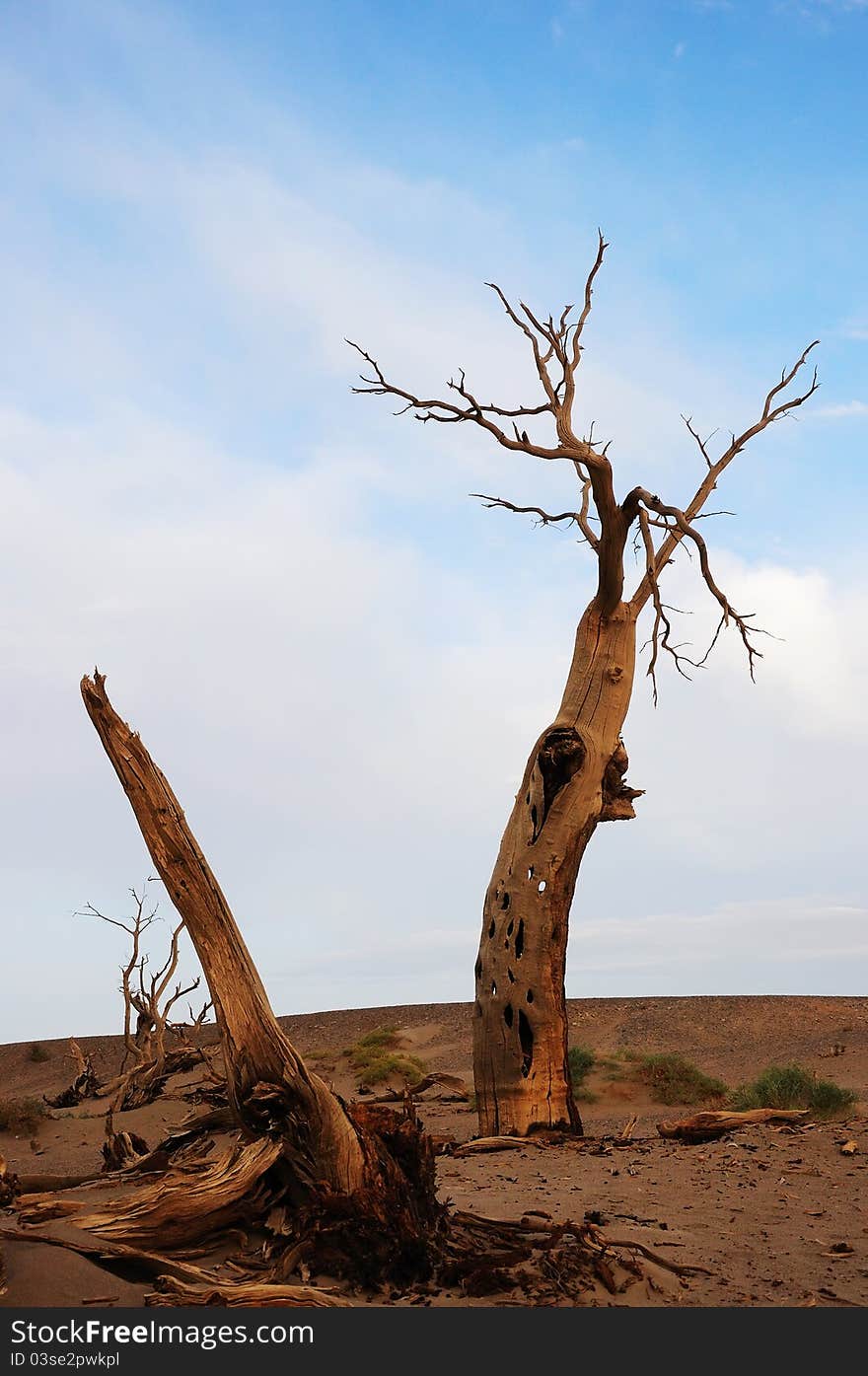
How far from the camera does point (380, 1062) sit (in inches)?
754

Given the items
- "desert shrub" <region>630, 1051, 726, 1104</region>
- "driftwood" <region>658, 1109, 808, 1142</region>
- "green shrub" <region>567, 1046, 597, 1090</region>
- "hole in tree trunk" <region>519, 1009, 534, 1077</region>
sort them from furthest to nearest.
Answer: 1. "green shrub" <region>567, 1046, 597, 1090</region>
2. "desert shrub" <region>630, 1051, 726, 1104</region>
3. "hole in tree trunk" <region>519, 1009, 534, 1077</region>
4. "driftwood" <region>658, 1109, 808, 1142</region>

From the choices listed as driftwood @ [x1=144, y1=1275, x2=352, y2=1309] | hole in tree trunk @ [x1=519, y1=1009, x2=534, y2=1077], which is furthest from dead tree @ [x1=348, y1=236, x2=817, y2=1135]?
driftwood @ [x1=144, y1=1275, x2=352, y2=1309]

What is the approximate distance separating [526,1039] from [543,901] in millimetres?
1349

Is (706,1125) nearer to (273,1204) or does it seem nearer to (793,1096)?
(793,1096)

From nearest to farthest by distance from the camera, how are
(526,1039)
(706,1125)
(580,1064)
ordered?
(706,1125)
(526,1039)
(580,1064)

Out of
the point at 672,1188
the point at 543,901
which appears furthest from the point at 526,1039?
the point at 672,1188

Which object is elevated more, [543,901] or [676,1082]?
[543,901]

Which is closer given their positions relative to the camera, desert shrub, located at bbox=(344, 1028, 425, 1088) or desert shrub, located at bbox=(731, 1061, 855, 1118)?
desert shrub, located at bbox=(731, 1061, 855, 1118)

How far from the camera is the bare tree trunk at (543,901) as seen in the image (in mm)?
10992

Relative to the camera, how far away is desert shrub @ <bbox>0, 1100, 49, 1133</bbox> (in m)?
16.4

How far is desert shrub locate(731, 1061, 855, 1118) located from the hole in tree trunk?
380 centimetres

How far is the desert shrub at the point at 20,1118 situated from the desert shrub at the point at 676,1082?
9210 millimetres

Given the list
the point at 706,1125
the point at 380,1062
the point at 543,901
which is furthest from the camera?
the point at 380,1062

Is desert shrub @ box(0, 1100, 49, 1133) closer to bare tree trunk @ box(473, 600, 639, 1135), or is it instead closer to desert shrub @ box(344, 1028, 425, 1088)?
desert shrub @ box(344, 1028, 425, 1088)
